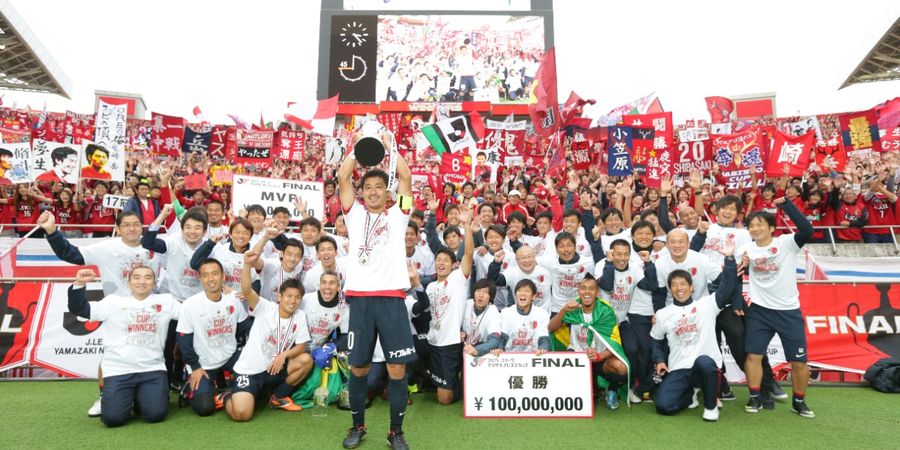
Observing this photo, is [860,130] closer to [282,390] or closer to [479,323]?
[479,323]

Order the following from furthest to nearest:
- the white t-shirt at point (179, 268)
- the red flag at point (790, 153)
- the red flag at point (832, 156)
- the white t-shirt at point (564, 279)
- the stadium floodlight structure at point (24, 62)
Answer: the stadium floodlight structure at point (24, 62) → the red flag at point (832, 156) → the red flag at point (790, 153) → the white t-shirt at point (564, 279) → the white t-shirt at point (179, 268)

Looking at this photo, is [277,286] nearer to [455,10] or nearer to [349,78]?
[349,78]

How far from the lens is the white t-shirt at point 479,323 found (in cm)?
581

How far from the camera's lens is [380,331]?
4.08 m

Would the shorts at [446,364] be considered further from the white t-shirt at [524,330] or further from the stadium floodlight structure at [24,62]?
the stadium floodlight structure at [24,62]

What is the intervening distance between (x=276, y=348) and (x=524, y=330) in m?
2.61

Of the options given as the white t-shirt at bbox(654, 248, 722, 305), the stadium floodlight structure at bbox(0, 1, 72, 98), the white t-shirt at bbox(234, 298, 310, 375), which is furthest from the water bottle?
the stadium floodlight structure at bbox(0, 1, 72, 98)

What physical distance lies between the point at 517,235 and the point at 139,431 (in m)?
4.80

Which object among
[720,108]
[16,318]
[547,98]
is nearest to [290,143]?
[547,98]

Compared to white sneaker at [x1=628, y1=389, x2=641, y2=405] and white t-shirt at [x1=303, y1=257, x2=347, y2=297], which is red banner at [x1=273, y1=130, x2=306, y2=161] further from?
white sneaker at [x1=628, y1=389, x2=641, y2=405]

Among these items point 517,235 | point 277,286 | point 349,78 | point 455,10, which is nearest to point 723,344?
point 517,235

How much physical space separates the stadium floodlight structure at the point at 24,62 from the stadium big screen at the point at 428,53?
13364mm

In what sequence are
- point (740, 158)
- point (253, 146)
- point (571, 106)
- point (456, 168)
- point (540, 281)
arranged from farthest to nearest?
1. point (571, 106)
2. point (253, 146)
3. point (456, 168)
4. point (740, 158)
5. point (540, 281)

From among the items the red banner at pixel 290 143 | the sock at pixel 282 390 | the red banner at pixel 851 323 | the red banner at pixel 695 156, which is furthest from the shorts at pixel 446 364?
the red banner at pixel 290 143
